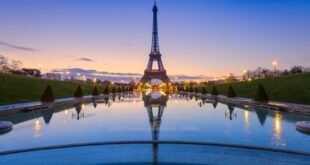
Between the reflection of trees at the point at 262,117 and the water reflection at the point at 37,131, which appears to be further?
the reflection of trees at the point at 262,117

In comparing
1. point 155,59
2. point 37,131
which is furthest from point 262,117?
point 155,59

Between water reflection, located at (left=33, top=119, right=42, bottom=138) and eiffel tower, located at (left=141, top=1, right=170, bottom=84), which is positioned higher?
eiffel tower, located at (left=141, top=1, right=170, bottom=84)

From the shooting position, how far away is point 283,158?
20.3 feet

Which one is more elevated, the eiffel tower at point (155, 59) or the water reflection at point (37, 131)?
the eiffel tower at point (155, 59)

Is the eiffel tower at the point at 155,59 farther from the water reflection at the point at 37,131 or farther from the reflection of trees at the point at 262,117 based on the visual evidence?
the water reflection at the point at 37,131

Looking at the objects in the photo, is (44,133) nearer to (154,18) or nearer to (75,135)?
(75,135)

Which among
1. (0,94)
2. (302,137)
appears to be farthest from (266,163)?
(0,94)

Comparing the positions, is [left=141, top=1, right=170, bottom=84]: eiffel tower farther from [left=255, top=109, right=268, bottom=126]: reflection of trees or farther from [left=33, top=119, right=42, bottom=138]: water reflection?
[left=33, top=119, right=42, bottom=138]: water reflection

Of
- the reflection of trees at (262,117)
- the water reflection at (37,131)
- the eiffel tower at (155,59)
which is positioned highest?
the eiffel tower at (155,59)

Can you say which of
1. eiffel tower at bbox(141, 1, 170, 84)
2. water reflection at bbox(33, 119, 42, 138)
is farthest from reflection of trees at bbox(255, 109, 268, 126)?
eiffel tower at bbox(141, 1, 170, 84)

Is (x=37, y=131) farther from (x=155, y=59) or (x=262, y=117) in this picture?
(x=155, y=59)

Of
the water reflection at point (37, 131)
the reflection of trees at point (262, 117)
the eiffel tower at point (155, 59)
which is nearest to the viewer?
the water reflection at point (37, 131)

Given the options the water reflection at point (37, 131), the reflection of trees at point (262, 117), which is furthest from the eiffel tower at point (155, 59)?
the water reflection at point (37, 131)

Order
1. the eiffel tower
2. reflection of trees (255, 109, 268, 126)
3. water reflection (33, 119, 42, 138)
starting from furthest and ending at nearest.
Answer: the eiffel tower < reflection of trees (255, 109, 268, 126) < water reflection (33, 119, 42, 138)
